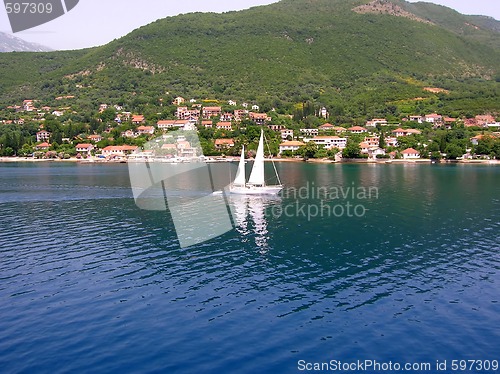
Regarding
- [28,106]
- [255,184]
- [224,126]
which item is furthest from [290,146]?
[28,106]

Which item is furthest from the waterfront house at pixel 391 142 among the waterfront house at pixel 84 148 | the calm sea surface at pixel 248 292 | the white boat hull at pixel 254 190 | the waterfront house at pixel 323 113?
the calm sea surface at pixel 248 292

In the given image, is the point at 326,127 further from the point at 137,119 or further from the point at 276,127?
the point at 137,119

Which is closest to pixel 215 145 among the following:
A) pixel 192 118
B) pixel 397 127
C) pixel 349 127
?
pixel 192 118

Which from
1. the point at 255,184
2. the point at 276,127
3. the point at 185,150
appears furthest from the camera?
the point at 276,127

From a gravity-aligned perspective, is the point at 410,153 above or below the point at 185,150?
below

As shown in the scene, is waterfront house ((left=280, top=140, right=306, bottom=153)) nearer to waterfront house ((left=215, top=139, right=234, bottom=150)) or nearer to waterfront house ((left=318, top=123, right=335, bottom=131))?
waterfront house ((left=215, top=139, right=234, bottom=150))

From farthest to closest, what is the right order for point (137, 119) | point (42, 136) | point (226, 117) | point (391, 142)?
point (226, 117)
point (137, 119)
point (42, 136)
point (391, 142)

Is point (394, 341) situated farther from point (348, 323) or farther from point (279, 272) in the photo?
point (279, 272)

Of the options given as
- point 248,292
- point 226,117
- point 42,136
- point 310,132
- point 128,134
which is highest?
point 226,117
